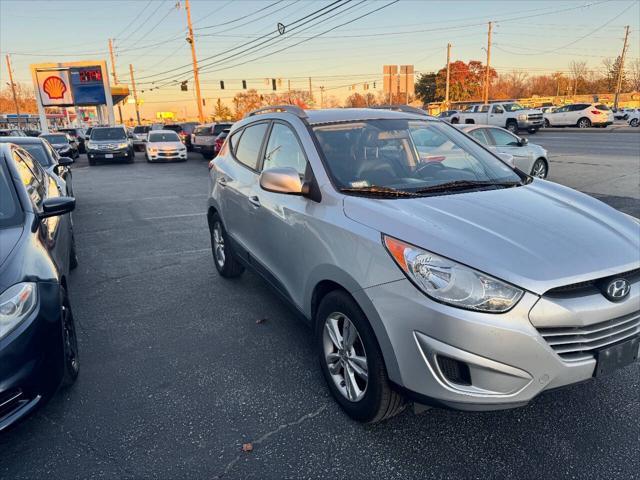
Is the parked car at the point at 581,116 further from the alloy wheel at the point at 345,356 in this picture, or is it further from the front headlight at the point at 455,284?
the front headlight at the point at 455,284

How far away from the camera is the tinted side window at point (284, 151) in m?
3.34

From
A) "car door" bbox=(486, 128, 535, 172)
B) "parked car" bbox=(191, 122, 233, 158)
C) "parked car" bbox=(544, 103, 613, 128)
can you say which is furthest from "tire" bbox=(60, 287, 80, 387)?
"parked car" bbox=(544, 103, 613, 128)

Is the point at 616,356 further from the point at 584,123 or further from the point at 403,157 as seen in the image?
the point at 584,123

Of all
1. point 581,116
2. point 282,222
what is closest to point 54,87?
point 581,116

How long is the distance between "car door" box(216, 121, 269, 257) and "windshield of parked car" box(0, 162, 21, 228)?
1677 millimetres

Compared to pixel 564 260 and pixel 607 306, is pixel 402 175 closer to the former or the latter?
pixel 564 260

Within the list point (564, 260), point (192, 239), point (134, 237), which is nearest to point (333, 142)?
point (564, 260)

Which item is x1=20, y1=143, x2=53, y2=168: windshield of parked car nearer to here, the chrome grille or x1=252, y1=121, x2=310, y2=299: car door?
x1=252, y1=121, x2=310, y2=299: car door

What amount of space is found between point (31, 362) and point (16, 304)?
12.7 inches

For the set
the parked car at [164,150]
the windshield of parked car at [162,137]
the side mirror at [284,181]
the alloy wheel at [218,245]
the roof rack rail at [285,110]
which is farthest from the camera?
the windshield of parked car at [162,137]

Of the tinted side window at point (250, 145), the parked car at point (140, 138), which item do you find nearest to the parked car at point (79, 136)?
the parked car at point (140, 138)

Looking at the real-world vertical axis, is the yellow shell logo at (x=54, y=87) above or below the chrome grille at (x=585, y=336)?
above

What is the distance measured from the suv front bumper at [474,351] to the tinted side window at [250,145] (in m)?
2.26

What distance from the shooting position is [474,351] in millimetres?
2045
